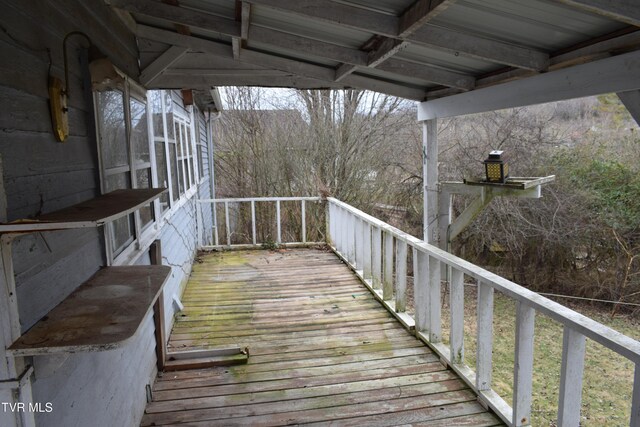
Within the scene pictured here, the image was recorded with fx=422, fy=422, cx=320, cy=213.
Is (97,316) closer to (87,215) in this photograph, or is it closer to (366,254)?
(87,215)

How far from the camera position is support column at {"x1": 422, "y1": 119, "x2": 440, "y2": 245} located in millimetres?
4137

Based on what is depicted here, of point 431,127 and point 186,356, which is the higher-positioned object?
point 431,127

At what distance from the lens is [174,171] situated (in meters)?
4.79

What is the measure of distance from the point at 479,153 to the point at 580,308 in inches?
142

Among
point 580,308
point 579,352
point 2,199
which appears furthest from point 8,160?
point 580,308

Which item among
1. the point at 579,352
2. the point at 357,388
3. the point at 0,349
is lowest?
the point at 357,388

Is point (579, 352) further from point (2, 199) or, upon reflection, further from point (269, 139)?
point (269, 139)

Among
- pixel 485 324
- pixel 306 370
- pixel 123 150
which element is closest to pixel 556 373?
pixel 485 324

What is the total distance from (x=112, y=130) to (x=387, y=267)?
9.02ft

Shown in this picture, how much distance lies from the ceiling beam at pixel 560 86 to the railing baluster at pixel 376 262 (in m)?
1.54

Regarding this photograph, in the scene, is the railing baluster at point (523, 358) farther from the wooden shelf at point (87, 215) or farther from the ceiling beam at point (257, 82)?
the ceiling beam at point (257, 82)

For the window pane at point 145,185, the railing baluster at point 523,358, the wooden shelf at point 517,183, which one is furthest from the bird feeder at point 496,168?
the window pane at point 145,185

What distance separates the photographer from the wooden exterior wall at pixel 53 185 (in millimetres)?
1247

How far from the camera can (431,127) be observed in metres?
4.10
